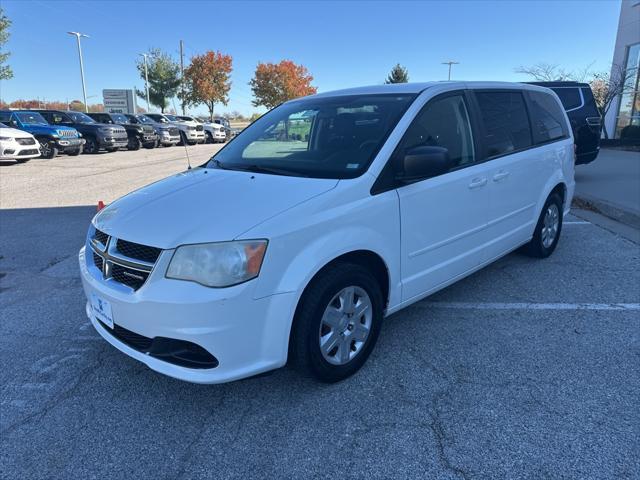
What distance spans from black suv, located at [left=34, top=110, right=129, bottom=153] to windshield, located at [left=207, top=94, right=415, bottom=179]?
1794 cm

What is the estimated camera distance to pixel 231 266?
7.64ft

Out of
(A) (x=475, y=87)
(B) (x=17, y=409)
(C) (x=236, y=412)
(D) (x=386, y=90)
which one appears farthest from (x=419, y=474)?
(A) (x=475, y=87)

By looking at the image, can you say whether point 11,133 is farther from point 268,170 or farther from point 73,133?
point 268,170

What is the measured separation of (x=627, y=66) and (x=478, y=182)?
73.3 ft

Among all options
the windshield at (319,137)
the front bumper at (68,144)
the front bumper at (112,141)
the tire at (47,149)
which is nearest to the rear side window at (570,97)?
the windshield at (319,137)

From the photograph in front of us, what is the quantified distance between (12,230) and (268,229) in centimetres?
627

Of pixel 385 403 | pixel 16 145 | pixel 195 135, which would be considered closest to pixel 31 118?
pixel 16 145

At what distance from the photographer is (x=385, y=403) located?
271 centimetres

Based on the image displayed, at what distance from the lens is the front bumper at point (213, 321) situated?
2303mm

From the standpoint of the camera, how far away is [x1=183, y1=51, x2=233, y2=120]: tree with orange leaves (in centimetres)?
4766

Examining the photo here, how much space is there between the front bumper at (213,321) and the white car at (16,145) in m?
15.3

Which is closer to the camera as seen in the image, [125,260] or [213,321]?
[213,321]

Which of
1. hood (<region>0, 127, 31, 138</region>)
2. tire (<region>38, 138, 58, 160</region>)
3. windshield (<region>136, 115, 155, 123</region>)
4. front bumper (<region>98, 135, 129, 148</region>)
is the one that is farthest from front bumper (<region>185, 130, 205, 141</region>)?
hood (<region>0, 127, 31, 138</region>)

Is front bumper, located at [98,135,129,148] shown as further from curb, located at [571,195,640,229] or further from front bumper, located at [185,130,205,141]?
curb, located at [571,195,640,229]
